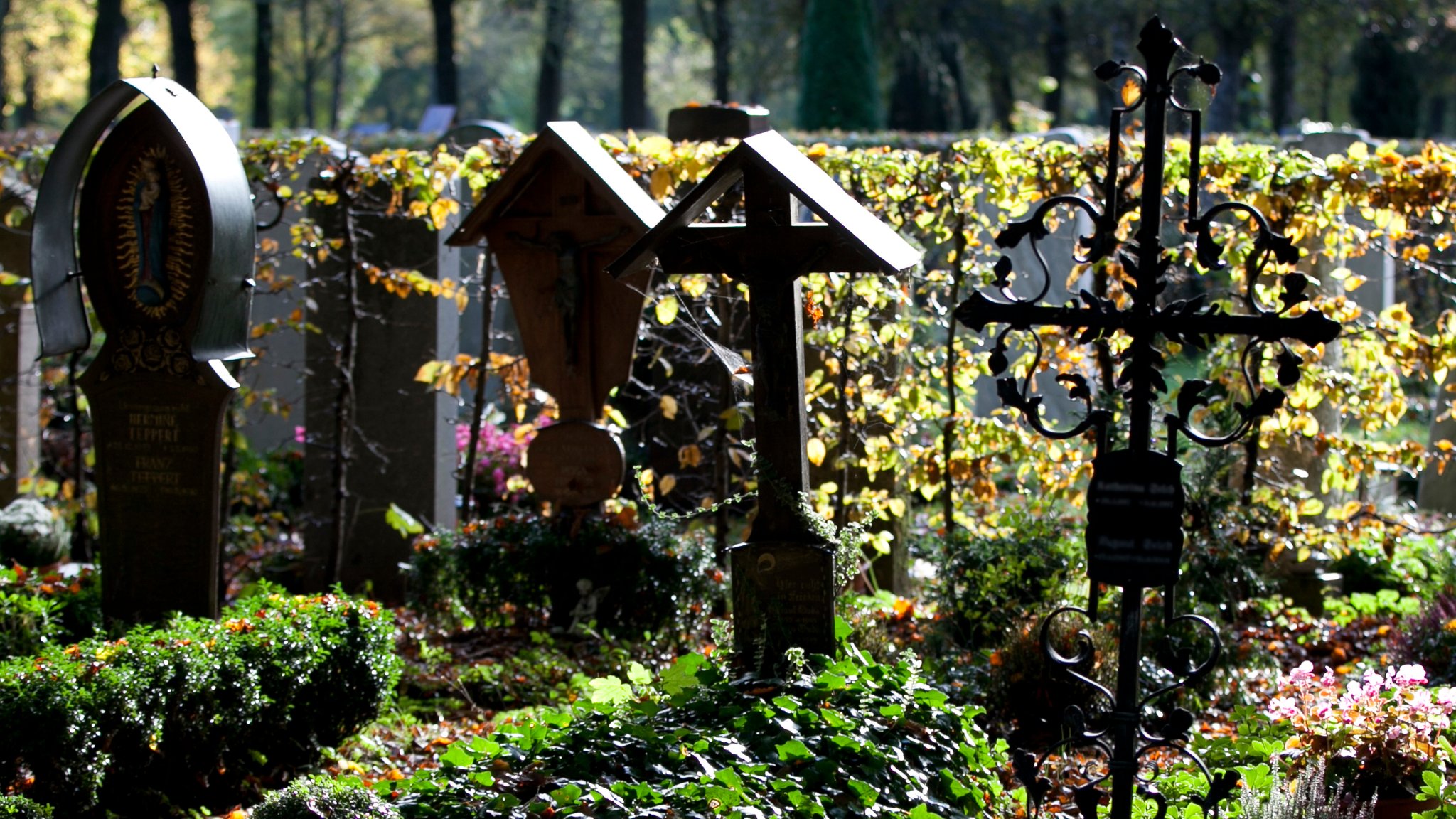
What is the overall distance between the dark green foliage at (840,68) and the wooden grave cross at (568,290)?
72.3 feet

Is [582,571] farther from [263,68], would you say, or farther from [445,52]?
[263,68]

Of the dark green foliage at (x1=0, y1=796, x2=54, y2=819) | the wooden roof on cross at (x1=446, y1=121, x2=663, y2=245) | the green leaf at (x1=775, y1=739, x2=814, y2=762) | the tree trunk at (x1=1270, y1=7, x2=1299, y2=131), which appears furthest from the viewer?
the tree trunk at (x1=1270, y1=7, x2=1299, y2=131)

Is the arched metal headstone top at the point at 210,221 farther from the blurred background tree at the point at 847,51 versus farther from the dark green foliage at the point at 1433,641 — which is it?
the blurred background tree at the point at 847,51

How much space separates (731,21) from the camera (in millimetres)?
37125

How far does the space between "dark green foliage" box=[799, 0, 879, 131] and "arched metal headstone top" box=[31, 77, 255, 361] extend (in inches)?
904

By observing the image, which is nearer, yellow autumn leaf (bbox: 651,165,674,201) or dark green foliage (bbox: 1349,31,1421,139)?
yellow autumn leaf (bbox: 651,165,674,201)

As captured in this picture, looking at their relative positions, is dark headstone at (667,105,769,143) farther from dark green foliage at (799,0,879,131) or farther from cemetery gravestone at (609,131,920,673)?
dark green foliage at (799,0,879,131)

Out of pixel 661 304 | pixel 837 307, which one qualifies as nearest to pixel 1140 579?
pixel 661 304

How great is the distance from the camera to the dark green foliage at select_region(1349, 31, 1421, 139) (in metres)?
33.8

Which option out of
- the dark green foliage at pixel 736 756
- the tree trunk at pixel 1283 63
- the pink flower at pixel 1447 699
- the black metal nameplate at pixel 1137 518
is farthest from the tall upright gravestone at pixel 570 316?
the tree trunk at pixel 1283 63

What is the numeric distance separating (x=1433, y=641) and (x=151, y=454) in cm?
539

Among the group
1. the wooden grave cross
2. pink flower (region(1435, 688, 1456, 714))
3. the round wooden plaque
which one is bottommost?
pink flower (region(1435, 688, 1456, 714))

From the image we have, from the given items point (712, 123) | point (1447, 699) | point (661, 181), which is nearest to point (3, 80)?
point (712, 123)

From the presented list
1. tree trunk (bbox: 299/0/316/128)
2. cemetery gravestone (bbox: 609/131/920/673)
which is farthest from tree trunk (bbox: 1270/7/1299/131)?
cemetery gravestone (bbox: 609/131/920/673)
